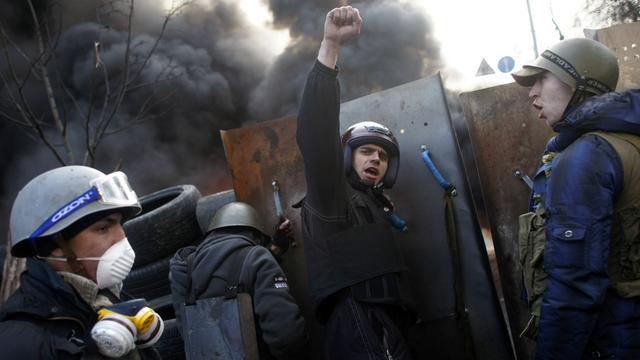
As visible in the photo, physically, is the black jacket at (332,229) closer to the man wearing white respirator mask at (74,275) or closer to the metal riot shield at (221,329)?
the metal riot shield at (221,329)

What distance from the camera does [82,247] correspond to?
6.98 feet

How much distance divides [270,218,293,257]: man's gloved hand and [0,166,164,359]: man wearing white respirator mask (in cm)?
170

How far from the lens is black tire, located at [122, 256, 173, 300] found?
5082 mm

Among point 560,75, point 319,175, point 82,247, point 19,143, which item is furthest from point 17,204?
point 19,143

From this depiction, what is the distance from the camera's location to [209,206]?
16.6 ft

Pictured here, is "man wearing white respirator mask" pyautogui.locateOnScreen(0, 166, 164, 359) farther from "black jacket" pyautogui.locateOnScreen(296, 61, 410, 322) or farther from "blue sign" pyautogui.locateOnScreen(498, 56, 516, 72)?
"blue sign" pyautogui.locateOnScreen(498, 56, 516, 72)

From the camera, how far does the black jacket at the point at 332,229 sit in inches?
103

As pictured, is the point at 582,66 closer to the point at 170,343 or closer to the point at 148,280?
the point at 170,343

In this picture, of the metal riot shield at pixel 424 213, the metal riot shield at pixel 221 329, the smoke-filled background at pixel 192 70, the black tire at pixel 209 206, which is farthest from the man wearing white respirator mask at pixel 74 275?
the smoke-filled background at pixel 192 70

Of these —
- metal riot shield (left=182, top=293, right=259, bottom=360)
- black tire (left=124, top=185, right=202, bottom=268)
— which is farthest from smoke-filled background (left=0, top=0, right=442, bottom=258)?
metal riot shield (left=182, top=293, right=259, bottom=360)

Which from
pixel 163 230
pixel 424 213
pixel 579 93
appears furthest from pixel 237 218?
pixel 579 93

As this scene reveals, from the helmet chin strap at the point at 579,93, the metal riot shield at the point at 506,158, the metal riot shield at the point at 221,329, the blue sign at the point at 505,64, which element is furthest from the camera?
the blue sign at the point at 505,64

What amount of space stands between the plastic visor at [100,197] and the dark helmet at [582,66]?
209 cm

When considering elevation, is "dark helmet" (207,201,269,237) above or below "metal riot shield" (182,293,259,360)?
above
